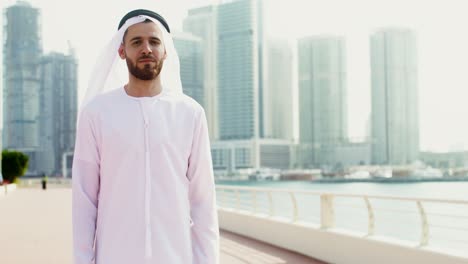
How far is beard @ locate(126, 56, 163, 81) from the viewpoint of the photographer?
2.00m

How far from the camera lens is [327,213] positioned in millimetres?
8414

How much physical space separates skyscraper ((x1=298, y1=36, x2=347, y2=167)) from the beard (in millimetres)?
108743

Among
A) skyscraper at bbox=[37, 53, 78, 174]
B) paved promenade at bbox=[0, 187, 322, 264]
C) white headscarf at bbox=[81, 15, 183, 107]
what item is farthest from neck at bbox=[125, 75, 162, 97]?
skyscraper at bbox=[37, 53, 78, 174]

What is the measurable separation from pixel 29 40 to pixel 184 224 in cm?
10413

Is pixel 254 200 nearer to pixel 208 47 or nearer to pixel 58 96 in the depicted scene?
pixel 58 96

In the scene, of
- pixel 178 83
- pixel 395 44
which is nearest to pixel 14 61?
pixel 395 44

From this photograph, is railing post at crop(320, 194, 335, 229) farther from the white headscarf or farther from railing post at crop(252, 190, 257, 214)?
the white headscarf

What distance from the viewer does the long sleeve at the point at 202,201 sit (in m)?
2.02

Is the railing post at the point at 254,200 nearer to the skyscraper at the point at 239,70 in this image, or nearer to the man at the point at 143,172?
the man at the point at 143,172

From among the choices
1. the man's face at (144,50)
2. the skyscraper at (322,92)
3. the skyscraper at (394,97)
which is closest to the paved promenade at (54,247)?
the man's face at (144,50)

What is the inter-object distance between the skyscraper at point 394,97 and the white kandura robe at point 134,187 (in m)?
93.5

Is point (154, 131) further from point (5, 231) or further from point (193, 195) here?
point (5, 231)

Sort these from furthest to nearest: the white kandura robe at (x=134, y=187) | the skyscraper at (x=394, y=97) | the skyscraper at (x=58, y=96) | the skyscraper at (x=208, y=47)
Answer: the skyscraper at (x=208, y=47)
the skyscraper at (x=58, y=96)
the skyscraper at (x=394, y=97)
the white kandura robe at (x=134, y=187)

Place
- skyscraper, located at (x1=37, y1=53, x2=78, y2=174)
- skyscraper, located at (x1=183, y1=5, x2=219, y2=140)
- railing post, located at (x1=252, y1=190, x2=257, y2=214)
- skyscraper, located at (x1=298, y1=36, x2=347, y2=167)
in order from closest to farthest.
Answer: railing post, located at (x1=252, y1=190, x2=257, y2=214) → skyscraper, located at (x1=37, y1=53, x2=78, y2=174) → skyscraper, located at (x1=183, y1=5, x2=219, y2=140) → skyscraper, located at (x1=298, y1=36, x2=347, y2=167)
